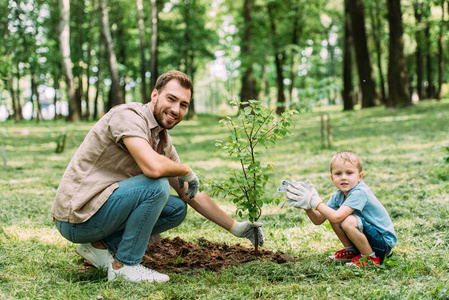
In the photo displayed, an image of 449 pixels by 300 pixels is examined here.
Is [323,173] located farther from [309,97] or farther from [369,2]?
[369,2]

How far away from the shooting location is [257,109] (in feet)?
10.5

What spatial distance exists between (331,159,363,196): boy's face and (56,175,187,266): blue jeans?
1246mm

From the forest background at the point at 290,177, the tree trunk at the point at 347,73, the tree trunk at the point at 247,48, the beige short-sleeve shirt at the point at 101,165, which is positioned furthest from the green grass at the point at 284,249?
the tree trunk at the point at 247,48

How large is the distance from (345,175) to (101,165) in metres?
1.75

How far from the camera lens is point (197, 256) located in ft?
11.4

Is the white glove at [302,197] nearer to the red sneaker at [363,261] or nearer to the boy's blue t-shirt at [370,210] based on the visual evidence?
the boy's blue t-shirt at [370,210]

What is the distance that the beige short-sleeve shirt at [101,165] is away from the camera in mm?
2801

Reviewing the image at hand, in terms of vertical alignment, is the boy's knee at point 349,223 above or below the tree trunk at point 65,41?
below

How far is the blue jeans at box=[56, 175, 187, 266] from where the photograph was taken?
282 cm

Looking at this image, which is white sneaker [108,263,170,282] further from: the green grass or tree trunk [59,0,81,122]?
tree trunk [59,0,81,122]

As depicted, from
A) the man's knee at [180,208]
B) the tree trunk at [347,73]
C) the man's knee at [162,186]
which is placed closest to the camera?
the man's knee at [162,186]

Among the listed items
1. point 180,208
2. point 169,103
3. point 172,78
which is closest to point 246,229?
point 180,208

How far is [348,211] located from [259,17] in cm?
2011

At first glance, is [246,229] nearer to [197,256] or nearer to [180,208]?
[197,256]
